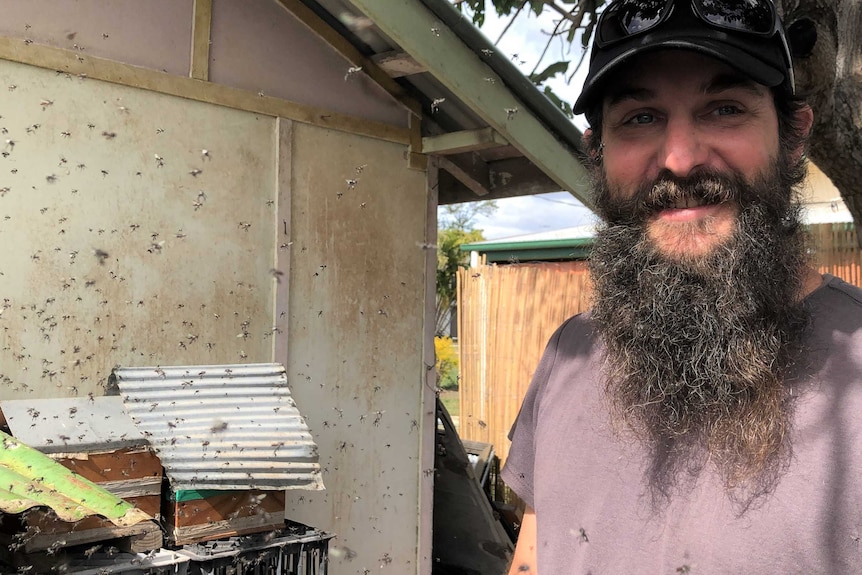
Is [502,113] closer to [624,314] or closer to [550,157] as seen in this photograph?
[550,157]

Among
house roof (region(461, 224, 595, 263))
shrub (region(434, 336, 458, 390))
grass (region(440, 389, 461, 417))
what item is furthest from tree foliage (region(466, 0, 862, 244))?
shrub (region(434, 336, 458, 390))

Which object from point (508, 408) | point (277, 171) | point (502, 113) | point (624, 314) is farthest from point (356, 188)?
point (508, 408)

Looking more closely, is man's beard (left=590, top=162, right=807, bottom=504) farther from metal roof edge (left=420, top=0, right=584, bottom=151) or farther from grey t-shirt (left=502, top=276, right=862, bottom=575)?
metal roof edge (left=420, top=0, right=584, bottom=151)

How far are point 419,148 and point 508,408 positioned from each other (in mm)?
4593

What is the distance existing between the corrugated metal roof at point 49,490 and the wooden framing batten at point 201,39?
2.36 m

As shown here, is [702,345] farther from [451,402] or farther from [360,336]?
[451,402]

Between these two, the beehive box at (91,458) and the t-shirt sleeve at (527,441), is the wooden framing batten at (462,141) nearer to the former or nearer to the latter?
the t-shirt sleeve at (527,441)

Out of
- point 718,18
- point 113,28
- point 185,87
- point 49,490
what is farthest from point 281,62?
point 718,18

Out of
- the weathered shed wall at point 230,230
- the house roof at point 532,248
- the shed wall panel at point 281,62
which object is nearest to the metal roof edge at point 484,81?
the shed wall panel at point 281,62

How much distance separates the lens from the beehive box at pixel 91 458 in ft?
8.99

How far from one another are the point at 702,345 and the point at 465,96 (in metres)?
2.64

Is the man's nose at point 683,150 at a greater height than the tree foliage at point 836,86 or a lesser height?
lesser

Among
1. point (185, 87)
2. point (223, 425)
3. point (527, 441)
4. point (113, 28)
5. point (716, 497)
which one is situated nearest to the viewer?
point (716, 497)

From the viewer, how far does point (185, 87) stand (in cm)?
395
